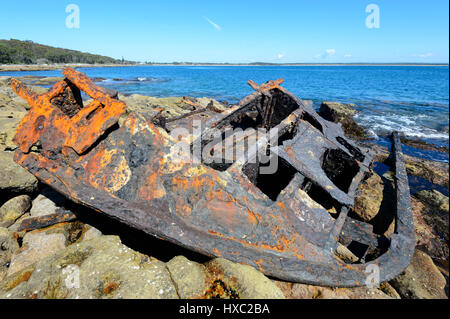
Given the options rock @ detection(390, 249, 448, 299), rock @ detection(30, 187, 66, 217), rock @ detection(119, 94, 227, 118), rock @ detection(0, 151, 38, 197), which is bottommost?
rock @ detection(390, 249, 448, 299)

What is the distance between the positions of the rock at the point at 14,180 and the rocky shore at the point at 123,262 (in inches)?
0.5

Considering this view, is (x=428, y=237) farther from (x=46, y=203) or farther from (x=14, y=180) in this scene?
(x=14, y=180)

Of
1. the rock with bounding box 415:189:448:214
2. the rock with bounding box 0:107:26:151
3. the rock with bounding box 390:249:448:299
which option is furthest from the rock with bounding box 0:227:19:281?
the rock with bounding box 415:189:448:214

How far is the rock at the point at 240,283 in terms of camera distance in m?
1.98

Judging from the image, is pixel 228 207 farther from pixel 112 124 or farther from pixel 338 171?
pixel 338 171

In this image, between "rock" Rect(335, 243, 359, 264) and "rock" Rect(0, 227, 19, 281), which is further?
"rock" Rect(335, 243, 359, 264)

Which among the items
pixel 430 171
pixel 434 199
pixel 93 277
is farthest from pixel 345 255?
pixel 430 171

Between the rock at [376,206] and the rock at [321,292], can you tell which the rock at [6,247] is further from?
the rock at [376,206]

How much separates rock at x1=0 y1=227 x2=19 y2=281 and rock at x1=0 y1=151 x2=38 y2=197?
0.99 meters

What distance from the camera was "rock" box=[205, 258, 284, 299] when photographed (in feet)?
6.50

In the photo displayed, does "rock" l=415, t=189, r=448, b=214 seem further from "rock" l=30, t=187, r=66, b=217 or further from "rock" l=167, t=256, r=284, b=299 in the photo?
"rock" l=30, t=187, r=66, b=217

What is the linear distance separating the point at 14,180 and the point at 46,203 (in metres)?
0.73

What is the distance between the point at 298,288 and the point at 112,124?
273 cm
